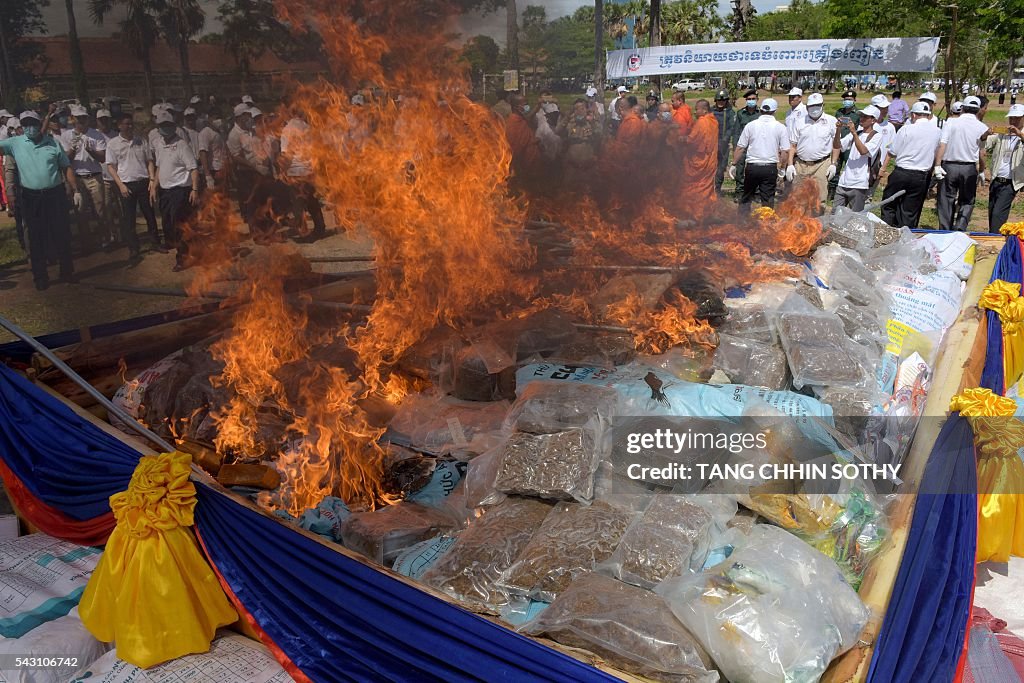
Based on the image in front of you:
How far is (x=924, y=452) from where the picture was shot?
324cm

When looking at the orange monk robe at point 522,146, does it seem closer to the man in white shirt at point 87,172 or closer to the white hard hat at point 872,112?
the white hard hat at point 872,112

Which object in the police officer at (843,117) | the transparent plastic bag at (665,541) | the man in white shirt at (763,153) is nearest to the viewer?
the transparent plastic bag at (665,541)

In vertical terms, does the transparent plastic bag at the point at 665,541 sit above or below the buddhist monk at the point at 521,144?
below

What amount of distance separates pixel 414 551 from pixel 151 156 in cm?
721

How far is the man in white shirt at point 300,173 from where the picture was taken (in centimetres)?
584

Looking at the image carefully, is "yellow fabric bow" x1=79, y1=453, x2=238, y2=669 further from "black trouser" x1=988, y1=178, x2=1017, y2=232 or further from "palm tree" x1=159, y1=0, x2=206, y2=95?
"black trouser" x1=988, y1=178, x2=1017, y2=232

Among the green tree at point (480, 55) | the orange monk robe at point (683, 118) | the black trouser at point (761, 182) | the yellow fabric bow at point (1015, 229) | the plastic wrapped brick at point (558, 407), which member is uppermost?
the green tree at point (480, 55)

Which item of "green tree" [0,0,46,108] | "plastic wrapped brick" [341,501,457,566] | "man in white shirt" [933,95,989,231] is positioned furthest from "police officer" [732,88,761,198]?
"green tree" [0,0,46,108]

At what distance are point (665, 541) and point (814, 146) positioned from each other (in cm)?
889

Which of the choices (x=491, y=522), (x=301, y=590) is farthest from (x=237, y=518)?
(x=491, y=522)

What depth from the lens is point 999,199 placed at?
9.16 meters

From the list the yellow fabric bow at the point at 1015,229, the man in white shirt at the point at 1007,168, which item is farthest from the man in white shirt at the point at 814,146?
the yellow fabric bow at the point at 1015,229

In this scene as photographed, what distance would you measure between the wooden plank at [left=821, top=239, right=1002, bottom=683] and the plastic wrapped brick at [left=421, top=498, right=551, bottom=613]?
1120 millimetres

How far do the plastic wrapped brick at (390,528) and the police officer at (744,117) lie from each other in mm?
8711
